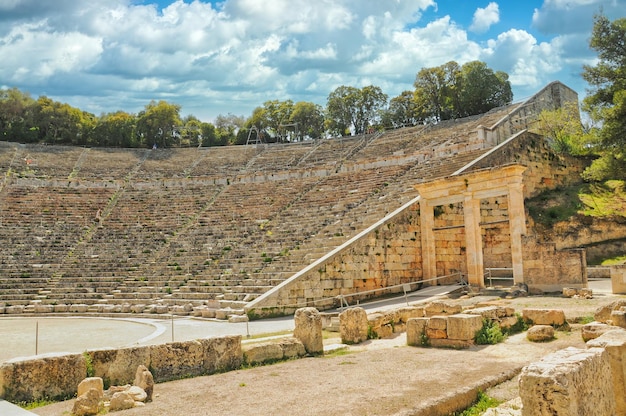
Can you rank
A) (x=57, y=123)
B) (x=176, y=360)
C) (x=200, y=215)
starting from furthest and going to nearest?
(x=57, y=123) → (x=200, y=215) → (x=176, y=360)

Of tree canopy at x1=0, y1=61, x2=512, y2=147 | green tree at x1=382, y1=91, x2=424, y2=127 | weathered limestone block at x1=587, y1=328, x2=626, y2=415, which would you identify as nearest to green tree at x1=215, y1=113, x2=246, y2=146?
tree canopy at x1=0, y1=61, x2=512, y2=147

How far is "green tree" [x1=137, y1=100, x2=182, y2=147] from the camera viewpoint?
5175cm

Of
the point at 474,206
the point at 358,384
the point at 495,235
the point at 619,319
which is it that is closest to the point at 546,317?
the point at 619,319

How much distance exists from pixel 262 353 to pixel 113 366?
225 centimetres

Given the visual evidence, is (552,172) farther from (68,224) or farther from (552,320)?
(68,224)

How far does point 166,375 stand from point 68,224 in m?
22.0

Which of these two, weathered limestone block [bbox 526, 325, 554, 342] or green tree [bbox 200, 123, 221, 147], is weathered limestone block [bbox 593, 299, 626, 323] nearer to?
weathered limestone block [bbox 526, 325, 554, 342]

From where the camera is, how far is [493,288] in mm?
15297

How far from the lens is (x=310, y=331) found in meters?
8.38

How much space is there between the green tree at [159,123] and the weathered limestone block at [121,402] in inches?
1952

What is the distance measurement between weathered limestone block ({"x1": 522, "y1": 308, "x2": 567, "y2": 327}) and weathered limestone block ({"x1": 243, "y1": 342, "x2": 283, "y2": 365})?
5073 millimetres

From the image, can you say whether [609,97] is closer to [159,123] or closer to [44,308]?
[44,308]

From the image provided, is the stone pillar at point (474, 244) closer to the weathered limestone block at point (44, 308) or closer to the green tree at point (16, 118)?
the weathered limestone block at point (44, 308)

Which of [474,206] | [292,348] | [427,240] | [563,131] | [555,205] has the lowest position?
[292,348]
